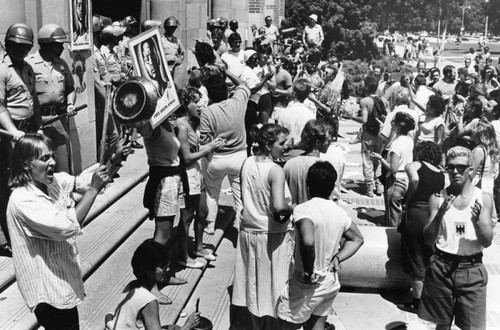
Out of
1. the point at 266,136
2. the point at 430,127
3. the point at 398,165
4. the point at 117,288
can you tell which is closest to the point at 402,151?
Result: the point at 398,165

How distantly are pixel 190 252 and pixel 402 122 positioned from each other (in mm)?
3127

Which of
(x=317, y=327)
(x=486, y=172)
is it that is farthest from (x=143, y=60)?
(x=486, y=172)

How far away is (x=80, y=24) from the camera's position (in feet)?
30.1

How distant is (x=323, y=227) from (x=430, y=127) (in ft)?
17.9

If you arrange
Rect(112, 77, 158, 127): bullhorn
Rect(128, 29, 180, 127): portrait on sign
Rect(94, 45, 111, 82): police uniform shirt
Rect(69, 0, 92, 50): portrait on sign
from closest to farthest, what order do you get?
1. Rect(112, 77, 158, 127): bullhorn
2. Rect(128, 29, 180, 127): portrait on sign
3. Rect(69, 0, 92, 50): portrait on sign
4. Rect(94, 45, 111, 82): police uniform shirt

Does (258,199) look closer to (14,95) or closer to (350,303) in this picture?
(350,303)

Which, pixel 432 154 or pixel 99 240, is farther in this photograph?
pixel 99 240

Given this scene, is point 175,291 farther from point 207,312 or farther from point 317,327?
point 317,327

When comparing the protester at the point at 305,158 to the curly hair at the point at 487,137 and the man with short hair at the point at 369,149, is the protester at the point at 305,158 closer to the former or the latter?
the curly hair at the point at 487,137

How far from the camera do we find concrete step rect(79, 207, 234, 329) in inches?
240

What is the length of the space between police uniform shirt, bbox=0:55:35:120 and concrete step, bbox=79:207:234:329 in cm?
170

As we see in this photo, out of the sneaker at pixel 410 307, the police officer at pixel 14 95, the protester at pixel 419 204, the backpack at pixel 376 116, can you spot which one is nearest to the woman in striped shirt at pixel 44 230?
the police officer at pixel 14 95

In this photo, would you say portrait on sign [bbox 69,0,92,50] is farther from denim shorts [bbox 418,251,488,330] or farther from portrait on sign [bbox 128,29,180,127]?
denim shorts [bbox 418,251,488,330]

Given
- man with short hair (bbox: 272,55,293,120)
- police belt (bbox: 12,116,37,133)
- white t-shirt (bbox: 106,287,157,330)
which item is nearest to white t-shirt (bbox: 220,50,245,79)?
man with short hair (bbox: 272,55,293,120)
